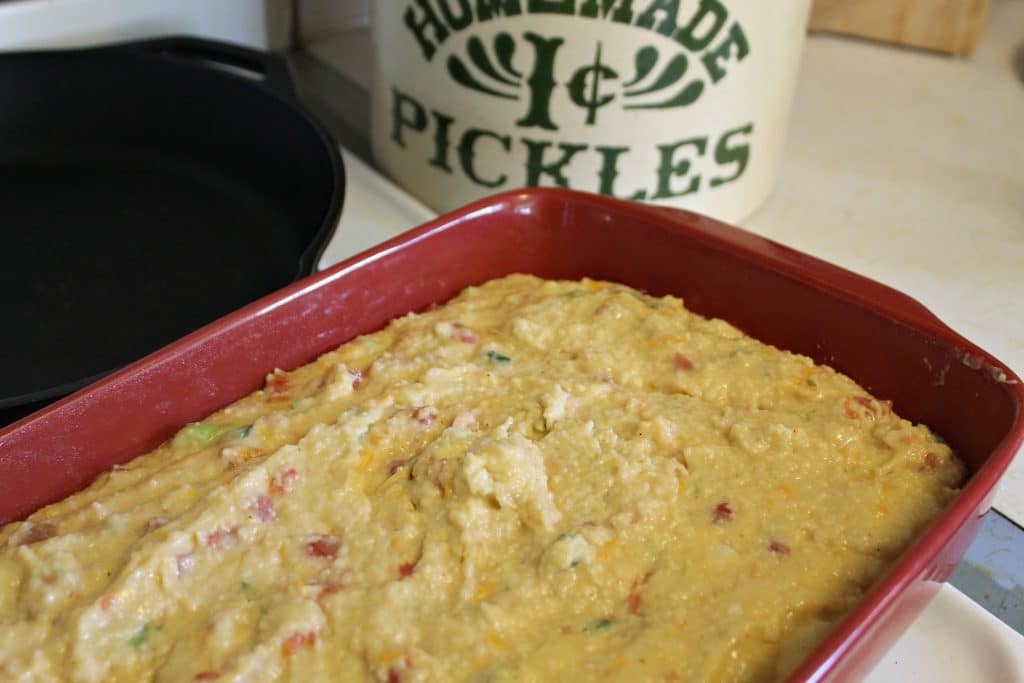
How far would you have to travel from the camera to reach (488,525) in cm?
71

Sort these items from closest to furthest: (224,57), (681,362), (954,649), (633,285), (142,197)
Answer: (954,649) < (681,362) < (633,285) < (142,197) < (224,57)

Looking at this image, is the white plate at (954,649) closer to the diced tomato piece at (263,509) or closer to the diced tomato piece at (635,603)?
the diced tomato piece at (635,603)

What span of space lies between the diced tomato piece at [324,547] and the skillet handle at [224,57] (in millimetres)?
728

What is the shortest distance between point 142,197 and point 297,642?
0.77 meters

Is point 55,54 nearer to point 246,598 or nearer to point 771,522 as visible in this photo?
point 246,598

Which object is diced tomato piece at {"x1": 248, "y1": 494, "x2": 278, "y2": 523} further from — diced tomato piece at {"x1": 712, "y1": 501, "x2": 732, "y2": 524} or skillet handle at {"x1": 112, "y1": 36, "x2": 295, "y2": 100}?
skillet handle at {"x1": 112, "y1": 36, "x2": 295, "y2": 100}

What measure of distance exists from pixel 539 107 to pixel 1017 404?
1.84 ft

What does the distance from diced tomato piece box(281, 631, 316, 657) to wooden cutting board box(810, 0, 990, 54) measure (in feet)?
4.89

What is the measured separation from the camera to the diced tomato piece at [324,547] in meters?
0.70

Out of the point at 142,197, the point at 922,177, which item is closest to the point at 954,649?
the point at 922,177

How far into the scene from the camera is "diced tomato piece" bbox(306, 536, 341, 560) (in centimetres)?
70

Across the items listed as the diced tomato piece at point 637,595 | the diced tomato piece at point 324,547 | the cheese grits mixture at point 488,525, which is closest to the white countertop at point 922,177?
the cheese grits mixture at point 488,525

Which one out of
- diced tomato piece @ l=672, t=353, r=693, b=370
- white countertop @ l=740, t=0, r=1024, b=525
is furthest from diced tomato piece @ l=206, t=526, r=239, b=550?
white countertop @ l=740, t=0, r=1024, b=525

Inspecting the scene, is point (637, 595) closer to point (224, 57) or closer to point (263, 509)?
point (263, 509)
